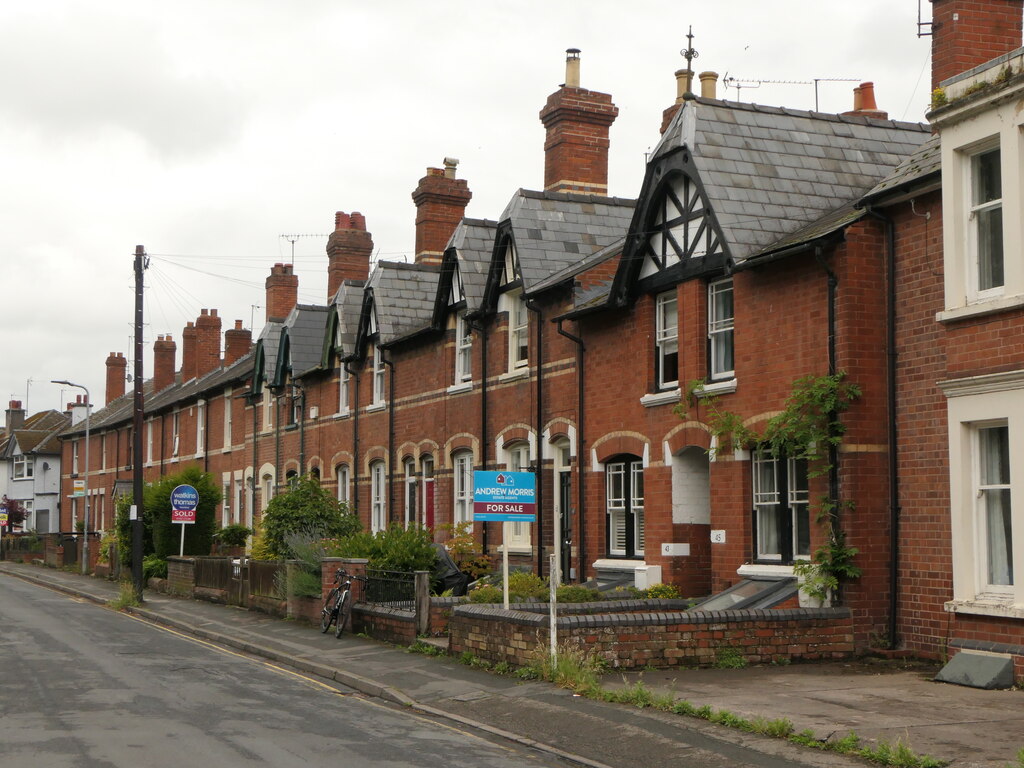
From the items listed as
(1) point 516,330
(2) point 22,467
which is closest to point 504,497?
(1) point 516,330

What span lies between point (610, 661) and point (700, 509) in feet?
19.0

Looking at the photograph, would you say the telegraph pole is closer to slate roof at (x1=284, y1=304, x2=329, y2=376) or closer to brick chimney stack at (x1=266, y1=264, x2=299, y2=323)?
slate roof at (x1=284, y1=304, x2=329, y2=376)

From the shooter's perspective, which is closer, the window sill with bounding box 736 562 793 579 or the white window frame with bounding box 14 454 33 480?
the window sill with bounding box 736 562 793 579

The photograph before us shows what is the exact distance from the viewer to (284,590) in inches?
975

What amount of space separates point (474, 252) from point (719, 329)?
9.46 m

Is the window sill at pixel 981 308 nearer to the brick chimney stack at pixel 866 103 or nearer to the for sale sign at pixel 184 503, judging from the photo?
the brick chimney stack at pixel 866 103

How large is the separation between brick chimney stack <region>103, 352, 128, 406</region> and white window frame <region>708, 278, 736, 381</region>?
57.3 m

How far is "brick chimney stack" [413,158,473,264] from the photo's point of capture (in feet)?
108

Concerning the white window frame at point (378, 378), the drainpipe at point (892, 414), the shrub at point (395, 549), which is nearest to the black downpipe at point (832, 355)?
the drainpipe at point (892, 414)

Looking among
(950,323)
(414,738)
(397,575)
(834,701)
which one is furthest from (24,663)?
(950,323)

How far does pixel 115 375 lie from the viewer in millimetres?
71125

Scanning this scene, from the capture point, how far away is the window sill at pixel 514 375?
2459 centimetres

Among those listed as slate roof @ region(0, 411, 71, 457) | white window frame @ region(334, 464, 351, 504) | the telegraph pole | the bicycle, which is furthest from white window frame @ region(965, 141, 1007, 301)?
slate roof @ region(0, 411, 71, 457)

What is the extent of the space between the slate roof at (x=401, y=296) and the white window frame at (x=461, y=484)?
423 cm
